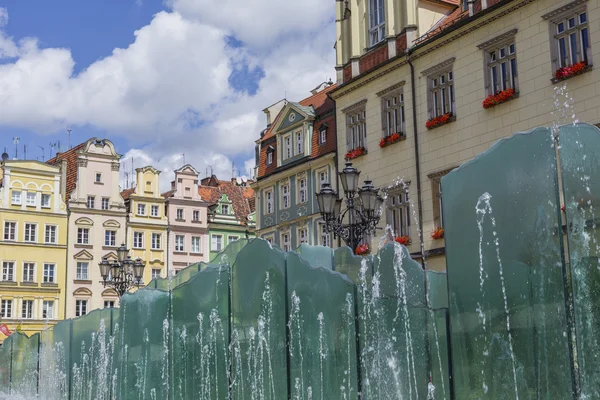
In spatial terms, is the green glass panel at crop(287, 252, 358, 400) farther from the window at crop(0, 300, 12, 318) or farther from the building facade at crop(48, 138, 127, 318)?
the building facade at crop(48, 138, 127, 318)

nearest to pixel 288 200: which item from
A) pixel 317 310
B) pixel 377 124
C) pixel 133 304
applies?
pixel 377 124

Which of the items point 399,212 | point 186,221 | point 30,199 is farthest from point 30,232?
point 399,212

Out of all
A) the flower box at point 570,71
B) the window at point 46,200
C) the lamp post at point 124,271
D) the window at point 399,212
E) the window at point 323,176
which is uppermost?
the window at point 46,200

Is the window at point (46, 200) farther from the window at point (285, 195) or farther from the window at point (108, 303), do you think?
the window at point (285, 195)

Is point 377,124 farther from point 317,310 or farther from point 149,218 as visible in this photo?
point 149,218

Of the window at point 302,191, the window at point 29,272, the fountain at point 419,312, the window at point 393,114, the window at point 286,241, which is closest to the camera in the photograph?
the fountain at point 419,312

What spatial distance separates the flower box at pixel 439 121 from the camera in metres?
23.6

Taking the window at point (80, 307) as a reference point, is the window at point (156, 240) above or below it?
above

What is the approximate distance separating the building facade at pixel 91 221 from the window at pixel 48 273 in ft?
3.15

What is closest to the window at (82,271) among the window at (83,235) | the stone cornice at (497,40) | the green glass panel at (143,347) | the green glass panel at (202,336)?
the window at (83,235)

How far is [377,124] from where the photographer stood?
27109 mm

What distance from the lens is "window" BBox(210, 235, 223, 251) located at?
180ft

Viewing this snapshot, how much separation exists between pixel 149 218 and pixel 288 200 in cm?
1988

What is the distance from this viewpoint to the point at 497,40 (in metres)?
22.1
